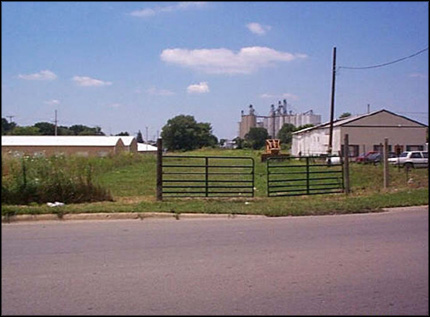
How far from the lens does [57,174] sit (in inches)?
475

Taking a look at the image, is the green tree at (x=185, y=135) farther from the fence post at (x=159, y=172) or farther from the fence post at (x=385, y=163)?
the fence post at (x=385, y=163)

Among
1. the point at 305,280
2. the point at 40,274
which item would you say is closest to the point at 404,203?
the point at 305,280

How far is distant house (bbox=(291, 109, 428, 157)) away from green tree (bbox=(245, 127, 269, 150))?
1934 millimetres

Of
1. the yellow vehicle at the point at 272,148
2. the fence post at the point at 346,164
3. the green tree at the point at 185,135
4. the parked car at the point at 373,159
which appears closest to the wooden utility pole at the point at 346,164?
the fence post at the point at 346,164

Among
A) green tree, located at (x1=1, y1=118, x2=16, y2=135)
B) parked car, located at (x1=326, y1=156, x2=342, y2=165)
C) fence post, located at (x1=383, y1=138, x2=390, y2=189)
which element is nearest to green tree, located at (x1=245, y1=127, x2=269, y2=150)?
parked car, located at (x1=326, y1=156, x2=342, y2=165)

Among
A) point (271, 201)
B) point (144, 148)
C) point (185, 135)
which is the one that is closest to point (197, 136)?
point (185, 135)

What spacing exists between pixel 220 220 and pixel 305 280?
4.76 metres

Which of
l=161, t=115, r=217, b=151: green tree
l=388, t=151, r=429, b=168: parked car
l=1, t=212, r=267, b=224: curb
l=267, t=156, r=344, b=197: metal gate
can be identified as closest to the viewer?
l=1, t=212, r=267, b=224: curb

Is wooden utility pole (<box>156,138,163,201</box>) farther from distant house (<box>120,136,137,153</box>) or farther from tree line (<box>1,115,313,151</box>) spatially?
distant house (<box>120,136,137,153</box>)

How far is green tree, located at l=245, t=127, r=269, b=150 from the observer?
15227 mm

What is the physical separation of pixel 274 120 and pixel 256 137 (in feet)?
2.42

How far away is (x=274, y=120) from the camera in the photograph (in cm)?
1516

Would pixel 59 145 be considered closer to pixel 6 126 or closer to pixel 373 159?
pixel 6 126

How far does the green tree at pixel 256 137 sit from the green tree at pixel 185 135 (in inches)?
53.2
